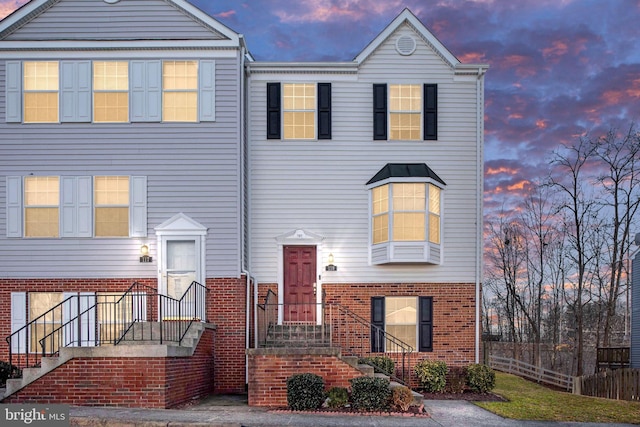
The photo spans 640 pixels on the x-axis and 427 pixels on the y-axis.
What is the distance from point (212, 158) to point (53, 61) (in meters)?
4.83

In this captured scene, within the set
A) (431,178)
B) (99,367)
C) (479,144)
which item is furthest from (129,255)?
(479,144)

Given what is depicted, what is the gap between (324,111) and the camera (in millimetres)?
17328

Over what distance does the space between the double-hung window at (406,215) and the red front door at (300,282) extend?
5.65 ft

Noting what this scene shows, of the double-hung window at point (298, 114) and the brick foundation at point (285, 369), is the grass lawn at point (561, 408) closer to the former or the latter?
the brick foundation at point (285, 369)

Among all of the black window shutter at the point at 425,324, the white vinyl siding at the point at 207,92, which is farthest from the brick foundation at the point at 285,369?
the white vinyl siding at the point at 207,92

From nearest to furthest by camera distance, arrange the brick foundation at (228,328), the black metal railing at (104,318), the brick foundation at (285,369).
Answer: the brick foundation at (285,369) → the black metal railing at (104,318) → the brick foundation at (228,328)

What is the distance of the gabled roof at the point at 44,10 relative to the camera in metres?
16.1

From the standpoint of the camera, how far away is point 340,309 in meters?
17.0

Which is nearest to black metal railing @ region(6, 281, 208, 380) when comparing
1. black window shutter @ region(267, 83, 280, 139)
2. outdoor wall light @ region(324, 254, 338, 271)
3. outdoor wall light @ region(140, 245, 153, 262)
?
outdoor wall light @ region(140, 245, 153, 262)

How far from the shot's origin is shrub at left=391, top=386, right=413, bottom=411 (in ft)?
40.9

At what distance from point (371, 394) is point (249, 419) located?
2.54 meters

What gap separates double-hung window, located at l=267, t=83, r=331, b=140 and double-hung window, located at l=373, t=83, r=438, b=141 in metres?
1.40

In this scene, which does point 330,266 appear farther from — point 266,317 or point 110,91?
point 110,91

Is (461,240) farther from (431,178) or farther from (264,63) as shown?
(264,63)
